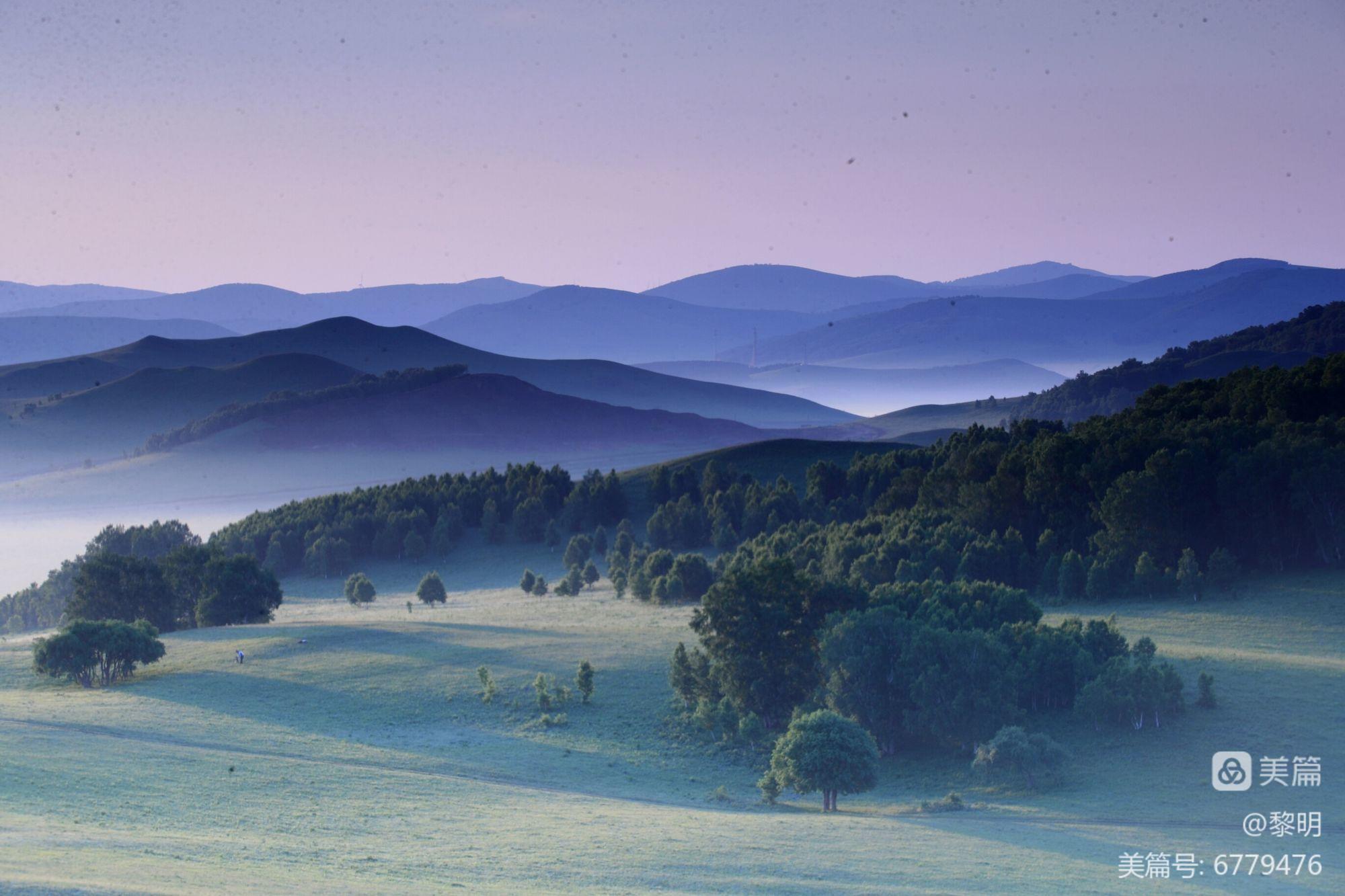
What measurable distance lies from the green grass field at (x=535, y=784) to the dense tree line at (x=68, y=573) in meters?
35.8

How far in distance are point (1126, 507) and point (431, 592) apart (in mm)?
39480

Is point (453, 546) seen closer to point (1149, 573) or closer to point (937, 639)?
point (1149, 573)

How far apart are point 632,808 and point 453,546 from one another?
69.1 meters

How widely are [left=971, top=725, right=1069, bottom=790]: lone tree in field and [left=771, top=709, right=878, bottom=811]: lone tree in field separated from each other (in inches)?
151

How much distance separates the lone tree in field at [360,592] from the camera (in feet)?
252

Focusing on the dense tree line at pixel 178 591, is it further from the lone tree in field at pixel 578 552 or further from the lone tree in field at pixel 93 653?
the lone tree in field at pixel 578 552

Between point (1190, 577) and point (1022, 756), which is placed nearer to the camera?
point (1022, 756)

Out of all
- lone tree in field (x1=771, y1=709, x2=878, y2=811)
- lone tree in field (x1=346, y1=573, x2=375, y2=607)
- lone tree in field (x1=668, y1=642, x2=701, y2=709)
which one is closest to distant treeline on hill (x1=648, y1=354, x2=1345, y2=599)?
lone tree in field (x1=668, y1=642, x2=701, y2=709)

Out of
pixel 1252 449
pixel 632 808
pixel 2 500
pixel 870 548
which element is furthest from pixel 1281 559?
pixel 2 500

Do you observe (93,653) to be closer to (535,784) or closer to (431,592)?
(535,784)

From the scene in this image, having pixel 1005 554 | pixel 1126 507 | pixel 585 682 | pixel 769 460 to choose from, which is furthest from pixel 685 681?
pixel 769 460

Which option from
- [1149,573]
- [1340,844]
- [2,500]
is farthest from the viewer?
[2,500]

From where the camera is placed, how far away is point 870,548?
2500 inches

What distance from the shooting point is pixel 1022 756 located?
34156 millimetres
